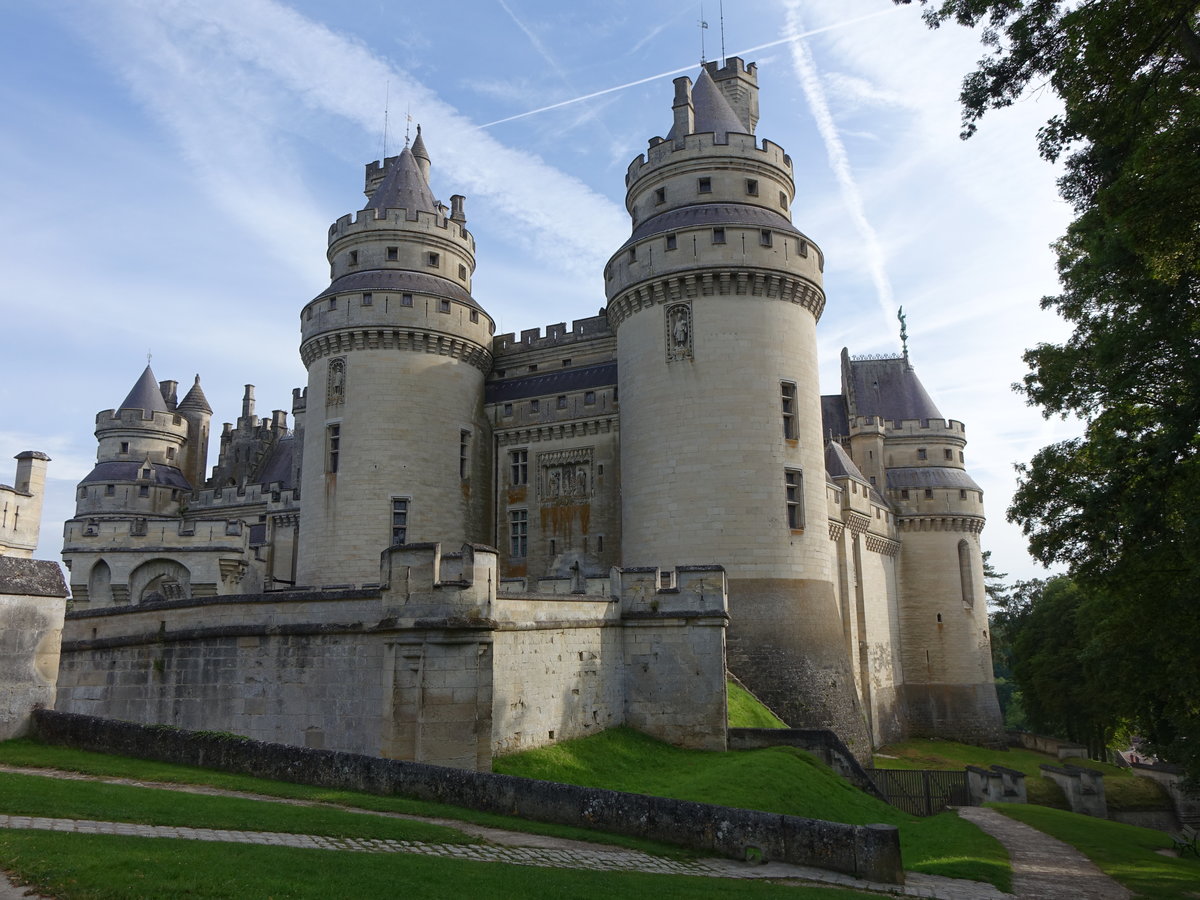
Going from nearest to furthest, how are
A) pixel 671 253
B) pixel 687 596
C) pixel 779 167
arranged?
pixel 687 596 → pixel 671 253 → pixel 779 167

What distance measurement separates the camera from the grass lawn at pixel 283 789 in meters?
11.4

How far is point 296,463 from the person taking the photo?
143 feet

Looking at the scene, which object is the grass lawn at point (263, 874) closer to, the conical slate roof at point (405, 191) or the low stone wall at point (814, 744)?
the low stone wall at point (814, 744)

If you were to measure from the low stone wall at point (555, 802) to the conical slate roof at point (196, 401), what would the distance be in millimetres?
42199

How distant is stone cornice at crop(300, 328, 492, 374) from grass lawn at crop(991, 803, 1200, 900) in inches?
887

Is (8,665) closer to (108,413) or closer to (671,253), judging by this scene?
(671,253)

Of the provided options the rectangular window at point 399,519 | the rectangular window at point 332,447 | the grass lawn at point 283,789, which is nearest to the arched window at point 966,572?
the rectangular window at point 399,519

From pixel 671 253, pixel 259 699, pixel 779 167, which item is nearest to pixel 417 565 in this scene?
pixel 259 699

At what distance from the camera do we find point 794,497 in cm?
2806

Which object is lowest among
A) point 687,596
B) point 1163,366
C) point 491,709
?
point 491,709

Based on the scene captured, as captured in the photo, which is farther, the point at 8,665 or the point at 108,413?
the point at 108,413

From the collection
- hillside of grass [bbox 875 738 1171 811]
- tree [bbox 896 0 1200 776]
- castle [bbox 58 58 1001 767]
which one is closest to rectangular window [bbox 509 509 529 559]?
castle [bbox 58 58 1001 767]

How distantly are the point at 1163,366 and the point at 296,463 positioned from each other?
36.5 m

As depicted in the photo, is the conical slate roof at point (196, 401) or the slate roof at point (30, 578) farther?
the conical slate roof at point (196, 401)
